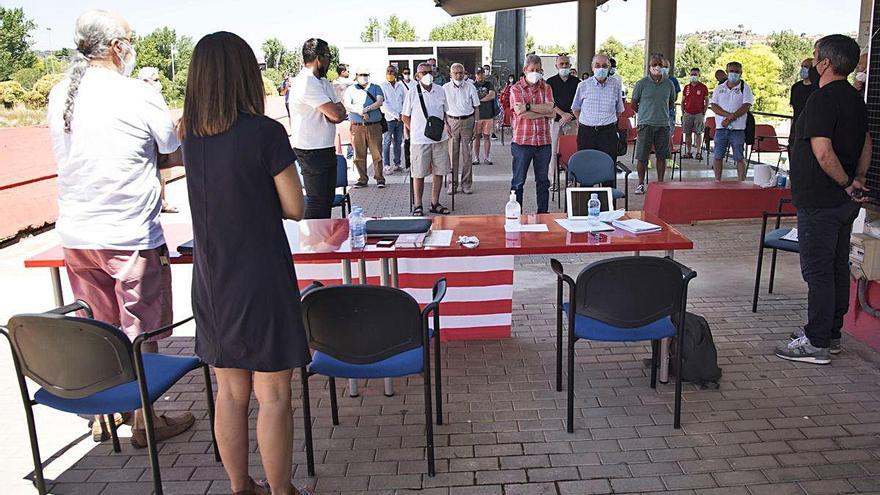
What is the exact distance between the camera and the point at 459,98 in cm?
908

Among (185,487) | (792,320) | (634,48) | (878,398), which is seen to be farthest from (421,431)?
(634,48)

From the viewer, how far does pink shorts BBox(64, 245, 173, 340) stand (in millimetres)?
3117

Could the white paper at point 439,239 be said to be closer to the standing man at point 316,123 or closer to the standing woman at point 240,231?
the standing woman at point 240,231

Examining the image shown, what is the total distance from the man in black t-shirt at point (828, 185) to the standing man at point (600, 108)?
4.13 metres

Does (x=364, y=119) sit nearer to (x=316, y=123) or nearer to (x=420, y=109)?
(x=420, y=109)

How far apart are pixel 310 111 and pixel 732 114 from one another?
5.95 metres

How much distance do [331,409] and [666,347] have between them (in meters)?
1.83

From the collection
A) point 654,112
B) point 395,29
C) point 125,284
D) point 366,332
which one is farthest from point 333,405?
point 395,29

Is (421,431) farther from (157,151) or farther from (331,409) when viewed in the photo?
(157,151)

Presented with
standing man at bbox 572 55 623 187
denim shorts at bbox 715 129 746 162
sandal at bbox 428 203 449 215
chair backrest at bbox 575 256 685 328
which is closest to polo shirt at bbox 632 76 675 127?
standing man at bbox 572 55 623 187

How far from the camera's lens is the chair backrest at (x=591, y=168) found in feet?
22.3

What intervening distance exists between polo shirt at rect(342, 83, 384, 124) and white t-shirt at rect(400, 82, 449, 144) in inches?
76.2

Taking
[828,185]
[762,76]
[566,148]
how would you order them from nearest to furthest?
[828,185] → [566,148] → [762,76]

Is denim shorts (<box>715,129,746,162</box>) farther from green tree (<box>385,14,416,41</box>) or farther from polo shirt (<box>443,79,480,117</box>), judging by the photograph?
green tree (<box>385,14,416,41</box>)
